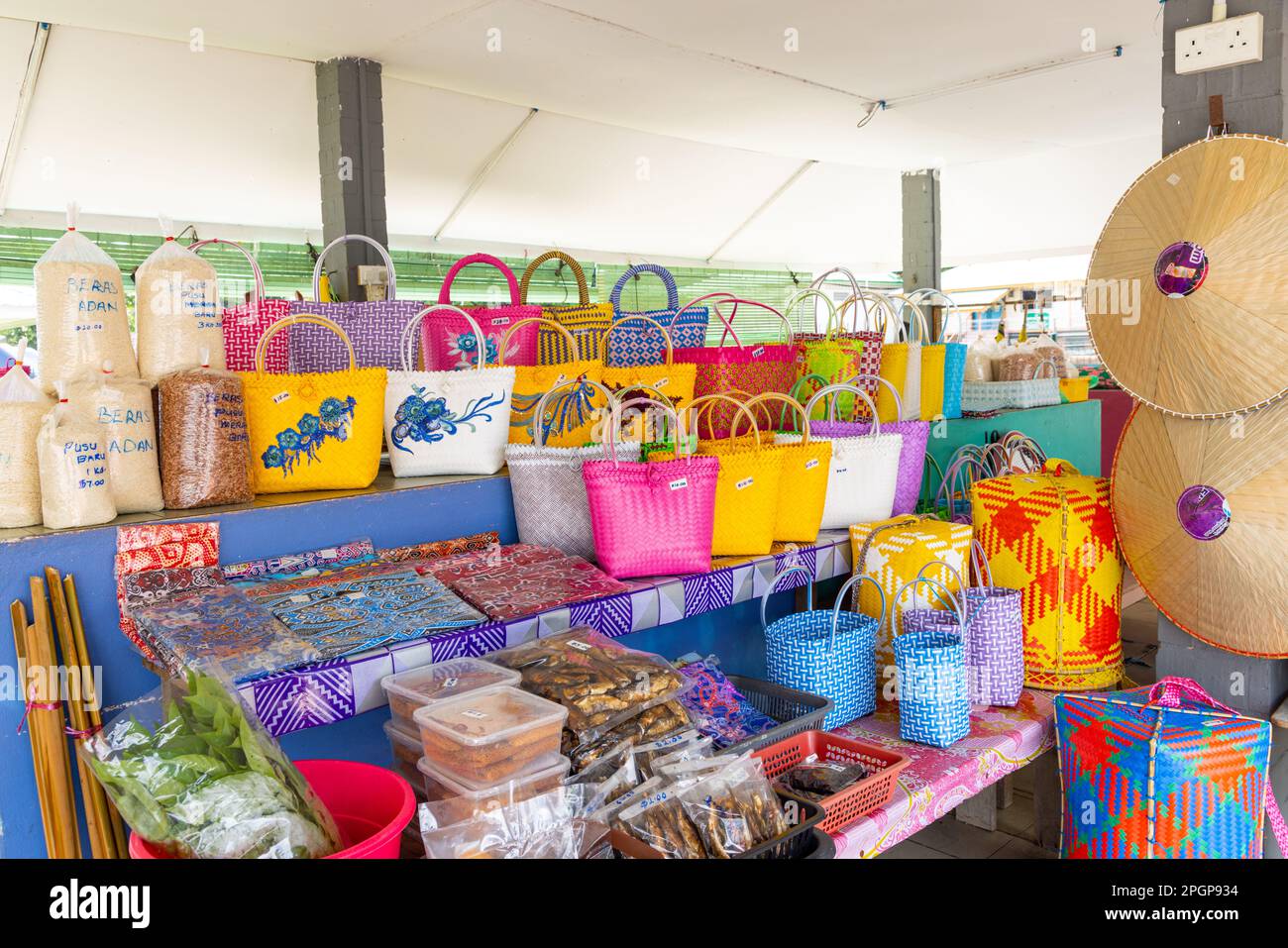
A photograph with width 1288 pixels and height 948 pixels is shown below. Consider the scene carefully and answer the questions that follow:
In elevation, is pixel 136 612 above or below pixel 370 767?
above

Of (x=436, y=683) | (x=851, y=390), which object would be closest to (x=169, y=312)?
(x=436, y=683)

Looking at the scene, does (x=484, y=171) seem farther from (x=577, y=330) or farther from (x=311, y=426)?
(x=311, y=426)

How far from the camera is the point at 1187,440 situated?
239 centimetres

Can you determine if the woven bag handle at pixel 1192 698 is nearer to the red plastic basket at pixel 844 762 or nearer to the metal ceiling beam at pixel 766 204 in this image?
the red plastic basket at pixel 844 762

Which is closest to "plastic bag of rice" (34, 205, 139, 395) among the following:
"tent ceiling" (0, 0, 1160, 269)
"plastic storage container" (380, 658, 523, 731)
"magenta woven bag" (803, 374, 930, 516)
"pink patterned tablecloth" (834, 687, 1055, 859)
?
"plastic storage container" (380, 658, 523, 731)

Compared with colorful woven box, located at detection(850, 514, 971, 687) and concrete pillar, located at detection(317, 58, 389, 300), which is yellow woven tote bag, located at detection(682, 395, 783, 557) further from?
concrete pillar, located at detection(317, 58, 389, 300)

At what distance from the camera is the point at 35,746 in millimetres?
1837

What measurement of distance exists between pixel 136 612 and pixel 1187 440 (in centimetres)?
242

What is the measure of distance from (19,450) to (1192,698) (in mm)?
2699

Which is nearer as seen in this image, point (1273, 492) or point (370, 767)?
point (370, 767)

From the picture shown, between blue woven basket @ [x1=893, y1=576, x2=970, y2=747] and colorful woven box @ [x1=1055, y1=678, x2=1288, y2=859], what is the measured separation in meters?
0.33

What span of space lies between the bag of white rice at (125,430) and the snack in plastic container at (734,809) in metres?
1.38
